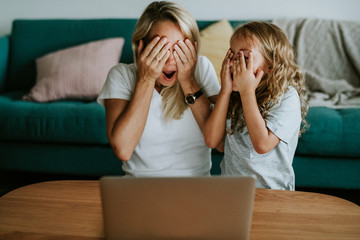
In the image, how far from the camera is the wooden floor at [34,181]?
67.9 inches

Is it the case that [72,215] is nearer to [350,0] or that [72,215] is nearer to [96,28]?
[96,28]

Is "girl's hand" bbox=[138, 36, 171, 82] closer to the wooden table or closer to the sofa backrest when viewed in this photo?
the wooden table

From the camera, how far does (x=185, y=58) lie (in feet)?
3.05

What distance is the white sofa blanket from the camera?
190cm

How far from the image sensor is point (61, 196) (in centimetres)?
73

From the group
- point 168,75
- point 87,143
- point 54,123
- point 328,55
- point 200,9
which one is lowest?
point 87,143

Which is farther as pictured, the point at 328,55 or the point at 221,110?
the point at 328,55

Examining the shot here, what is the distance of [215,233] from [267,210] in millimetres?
185

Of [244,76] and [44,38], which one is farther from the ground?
[244,76]

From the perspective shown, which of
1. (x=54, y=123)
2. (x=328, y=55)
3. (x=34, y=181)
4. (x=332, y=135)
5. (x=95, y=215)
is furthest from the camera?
(x=328, y=55)

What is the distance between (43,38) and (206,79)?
1.69 m

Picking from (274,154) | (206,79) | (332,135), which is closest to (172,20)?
(206,79)

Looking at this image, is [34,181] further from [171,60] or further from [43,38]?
[171,60]

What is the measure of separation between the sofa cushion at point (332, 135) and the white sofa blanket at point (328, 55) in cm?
38
